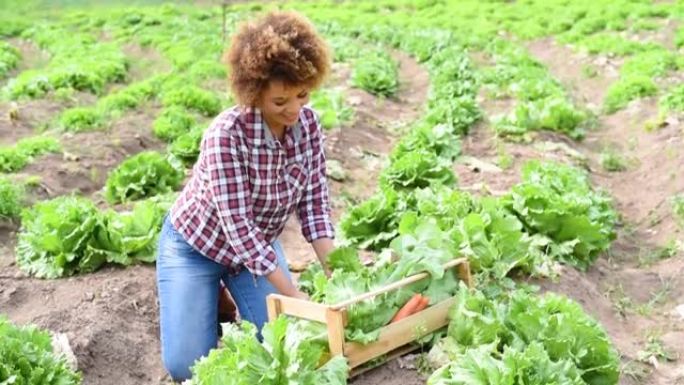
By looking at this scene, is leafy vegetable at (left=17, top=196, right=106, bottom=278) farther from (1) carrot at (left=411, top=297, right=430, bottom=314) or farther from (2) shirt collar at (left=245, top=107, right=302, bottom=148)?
(1) carrot at (left=411, top=297, right=430, bottom=314)

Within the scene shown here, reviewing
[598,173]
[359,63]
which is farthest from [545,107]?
[359,63]

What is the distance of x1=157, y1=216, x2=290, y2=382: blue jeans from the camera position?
4.76 meters

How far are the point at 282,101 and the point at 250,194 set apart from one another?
1.74 ft

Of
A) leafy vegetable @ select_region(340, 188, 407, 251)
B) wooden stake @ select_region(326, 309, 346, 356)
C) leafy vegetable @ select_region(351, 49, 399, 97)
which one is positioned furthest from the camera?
leafy vegetable @ select_region(351, 49, 399, 97)

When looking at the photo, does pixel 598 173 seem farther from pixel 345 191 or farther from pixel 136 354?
pixel 136 354

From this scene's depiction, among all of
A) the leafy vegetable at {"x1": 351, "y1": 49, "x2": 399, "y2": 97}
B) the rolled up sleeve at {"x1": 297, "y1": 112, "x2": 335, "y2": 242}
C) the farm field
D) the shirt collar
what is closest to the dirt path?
the farm field

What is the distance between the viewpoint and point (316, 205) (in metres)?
4.80

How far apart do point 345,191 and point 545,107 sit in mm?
3149

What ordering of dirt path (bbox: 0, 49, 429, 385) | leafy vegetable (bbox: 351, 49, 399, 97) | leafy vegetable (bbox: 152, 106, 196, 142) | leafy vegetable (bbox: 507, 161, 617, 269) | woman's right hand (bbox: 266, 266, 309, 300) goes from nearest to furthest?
woman's right hand (bbox: 266, 266, 309, 300)
dirt path (bbox: 0, 49, 429, 385)
leafy vegetable (bbox: 507, 161, 617, 269)
leafy vegetable (bbox: 152, 106, 196, 142)
leafy vegetable (bbox: 351, 49, 399, 97)

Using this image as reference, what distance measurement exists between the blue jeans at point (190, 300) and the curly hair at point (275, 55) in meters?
1.00

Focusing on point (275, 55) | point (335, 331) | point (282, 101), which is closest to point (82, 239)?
point (282, 101)

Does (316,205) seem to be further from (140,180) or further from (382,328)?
(140,180)

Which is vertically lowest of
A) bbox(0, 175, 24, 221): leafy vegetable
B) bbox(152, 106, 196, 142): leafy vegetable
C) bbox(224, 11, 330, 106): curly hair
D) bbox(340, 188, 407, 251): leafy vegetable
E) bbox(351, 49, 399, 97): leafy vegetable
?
bbox(351, 49, 399, 97): leafy vegetable

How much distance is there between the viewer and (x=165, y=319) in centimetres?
483
